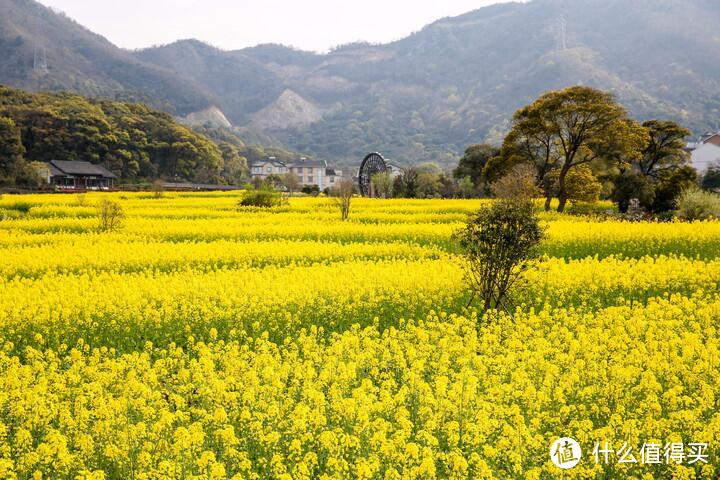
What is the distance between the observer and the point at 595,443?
17.9 ft

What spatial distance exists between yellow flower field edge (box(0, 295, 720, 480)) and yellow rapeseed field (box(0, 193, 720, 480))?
3cm

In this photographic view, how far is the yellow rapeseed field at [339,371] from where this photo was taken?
5121 millimetres

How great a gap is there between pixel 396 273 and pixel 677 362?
685 centimetres

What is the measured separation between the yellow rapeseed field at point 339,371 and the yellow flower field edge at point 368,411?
0.10 feet

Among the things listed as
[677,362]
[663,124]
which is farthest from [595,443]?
[663,124]

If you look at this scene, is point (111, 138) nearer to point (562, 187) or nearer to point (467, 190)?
point (467, 190)

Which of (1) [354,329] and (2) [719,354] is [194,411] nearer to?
(1) [354,329]

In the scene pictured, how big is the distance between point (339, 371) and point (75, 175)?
72817 millimetres

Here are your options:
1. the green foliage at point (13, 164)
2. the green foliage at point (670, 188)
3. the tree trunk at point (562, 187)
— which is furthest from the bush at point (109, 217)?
the green foliage at point (13, 164)

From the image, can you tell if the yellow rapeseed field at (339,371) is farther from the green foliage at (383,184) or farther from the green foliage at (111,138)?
the green foliage at (111,138)

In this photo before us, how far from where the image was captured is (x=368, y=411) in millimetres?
5605

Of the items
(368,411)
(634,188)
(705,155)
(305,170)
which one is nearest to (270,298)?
(368,411)

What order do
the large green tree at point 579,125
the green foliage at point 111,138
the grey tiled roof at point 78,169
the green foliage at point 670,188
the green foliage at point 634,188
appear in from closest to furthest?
the large green tree at point 579,125, the green foliage at point 634,188, the green foliage at point 670,188, the grey tiled roof at point 78,169, the green foliage at point 111,138

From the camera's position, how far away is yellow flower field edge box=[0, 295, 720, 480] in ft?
16.0
